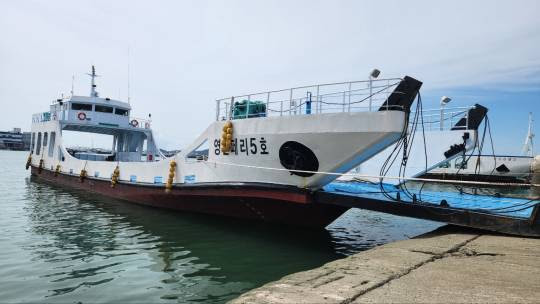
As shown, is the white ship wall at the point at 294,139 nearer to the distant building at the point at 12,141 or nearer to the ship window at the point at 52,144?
the ship window at the point at 52,144

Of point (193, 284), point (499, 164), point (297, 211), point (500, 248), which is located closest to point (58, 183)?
point (297, 211)

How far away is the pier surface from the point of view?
13.5 ft

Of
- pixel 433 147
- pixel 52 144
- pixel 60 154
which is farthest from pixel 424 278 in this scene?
pixel 52 144

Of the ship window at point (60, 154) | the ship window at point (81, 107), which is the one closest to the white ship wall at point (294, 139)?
the ship window at point (81, 107)

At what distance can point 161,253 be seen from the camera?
8.28 metres

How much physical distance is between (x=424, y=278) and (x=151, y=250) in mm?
5767

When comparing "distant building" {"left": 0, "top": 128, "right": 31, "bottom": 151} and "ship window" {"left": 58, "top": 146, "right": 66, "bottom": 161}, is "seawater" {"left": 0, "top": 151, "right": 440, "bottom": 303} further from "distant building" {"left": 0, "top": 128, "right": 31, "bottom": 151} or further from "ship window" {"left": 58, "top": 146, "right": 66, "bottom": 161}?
"distant building" {"left": 0, "top": 128, "right": 31, "bottom": 151}

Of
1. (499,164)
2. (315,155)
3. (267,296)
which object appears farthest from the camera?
(499,164)

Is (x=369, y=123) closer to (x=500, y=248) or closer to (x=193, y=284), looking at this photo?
(x=500, y=248)

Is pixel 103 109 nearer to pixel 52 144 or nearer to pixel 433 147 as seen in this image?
pixel 52 144

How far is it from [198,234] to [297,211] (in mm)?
2633

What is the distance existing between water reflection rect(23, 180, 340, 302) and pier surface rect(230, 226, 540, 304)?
1.78 m

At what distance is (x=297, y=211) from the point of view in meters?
10.5

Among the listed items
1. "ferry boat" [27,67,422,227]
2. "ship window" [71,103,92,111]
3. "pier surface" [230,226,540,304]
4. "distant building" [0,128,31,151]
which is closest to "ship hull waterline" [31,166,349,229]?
"ferry boat" [27,67,422,227]
